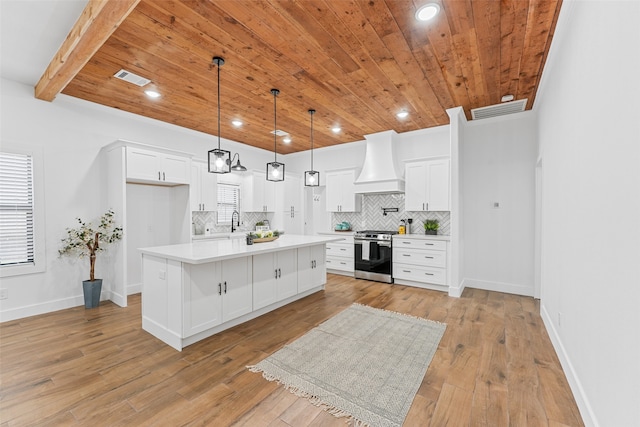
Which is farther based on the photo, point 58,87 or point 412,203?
point 412,203

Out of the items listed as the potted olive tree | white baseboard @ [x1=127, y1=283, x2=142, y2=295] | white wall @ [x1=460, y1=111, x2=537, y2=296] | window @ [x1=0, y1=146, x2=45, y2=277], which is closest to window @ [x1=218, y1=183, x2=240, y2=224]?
white baseboard @ [x1=127, y1=283, x2=142, y2=295]

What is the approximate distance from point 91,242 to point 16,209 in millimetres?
855

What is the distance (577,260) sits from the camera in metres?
2.01

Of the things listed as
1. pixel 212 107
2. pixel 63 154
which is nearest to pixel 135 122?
pixel 63 154

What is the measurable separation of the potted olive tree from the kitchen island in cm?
128

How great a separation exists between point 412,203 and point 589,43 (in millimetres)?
3569

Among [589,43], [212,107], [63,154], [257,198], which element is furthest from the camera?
[257,198]

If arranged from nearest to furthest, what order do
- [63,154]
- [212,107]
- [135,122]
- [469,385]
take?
1. [469,385]
2. [63,154]
3. [212,107]
4. [135,122]

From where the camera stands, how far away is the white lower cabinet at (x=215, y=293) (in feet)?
8.98

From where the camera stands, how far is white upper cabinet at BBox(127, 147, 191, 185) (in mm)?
4047

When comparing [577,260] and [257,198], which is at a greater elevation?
[257,198]

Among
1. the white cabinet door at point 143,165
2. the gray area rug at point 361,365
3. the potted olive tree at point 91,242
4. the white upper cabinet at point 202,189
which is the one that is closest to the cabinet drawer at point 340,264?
the gray area rug at point 361,365

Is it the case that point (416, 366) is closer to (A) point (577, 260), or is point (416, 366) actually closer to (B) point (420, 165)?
(A) point (577, 260)

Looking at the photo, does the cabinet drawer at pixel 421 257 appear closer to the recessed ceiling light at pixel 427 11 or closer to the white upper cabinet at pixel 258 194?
the white upper cabinet at pixel 258 194
